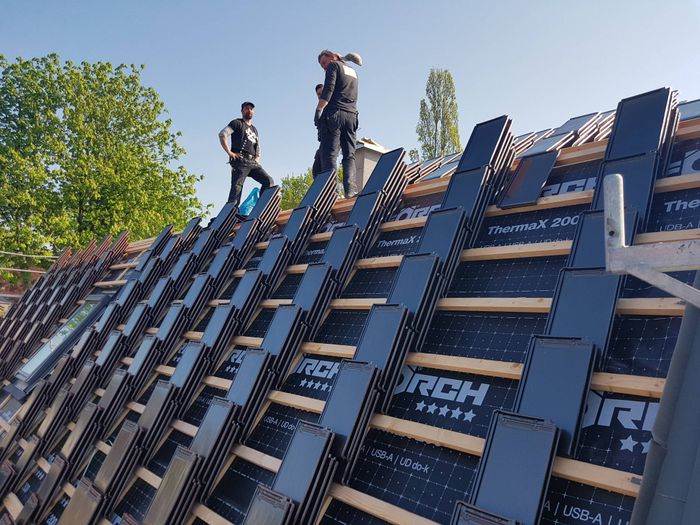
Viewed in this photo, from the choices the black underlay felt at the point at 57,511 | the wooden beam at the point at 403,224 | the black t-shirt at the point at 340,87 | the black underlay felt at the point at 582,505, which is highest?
the black t-shirt at the point at 340,87

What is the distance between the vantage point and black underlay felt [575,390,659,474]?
2094 millimetres

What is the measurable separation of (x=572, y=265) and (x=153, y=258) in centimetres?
610

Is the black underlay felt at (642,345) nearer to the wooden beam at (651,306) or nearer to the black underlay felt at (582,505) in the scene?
the wooden beam at (651,306)

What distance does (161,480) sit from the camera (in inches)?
140

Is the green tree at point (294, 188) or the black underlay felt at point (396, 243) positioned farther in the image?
the green tree at point (294, 188)

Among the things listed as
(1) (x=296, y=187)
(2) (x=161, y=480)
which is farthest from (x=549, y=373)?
(1) (x=296, y=187)

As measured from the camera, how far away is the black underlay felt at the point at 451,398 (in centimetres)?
263

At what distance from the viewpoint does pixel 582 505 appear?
2.06 m

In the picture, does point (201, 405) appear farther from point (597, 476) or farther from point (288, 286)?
point (597, 476)

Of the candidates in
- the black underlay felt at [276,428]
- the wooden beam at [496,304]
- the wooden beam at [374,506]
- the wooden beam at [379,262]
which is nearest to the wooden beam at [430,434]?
the wooden beam at [374,506]

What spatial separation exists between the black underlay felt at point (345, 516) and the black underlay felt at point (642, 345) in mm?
1386

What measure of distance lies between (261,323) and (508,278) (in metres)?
2.35

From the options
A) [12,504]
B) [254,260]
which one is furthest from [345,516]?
[12,504]

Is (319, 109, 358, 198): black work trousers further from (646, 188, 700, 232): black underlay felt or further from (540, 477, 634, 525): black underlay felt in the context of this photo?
(540, 477, 634, 525): black underlay felt
